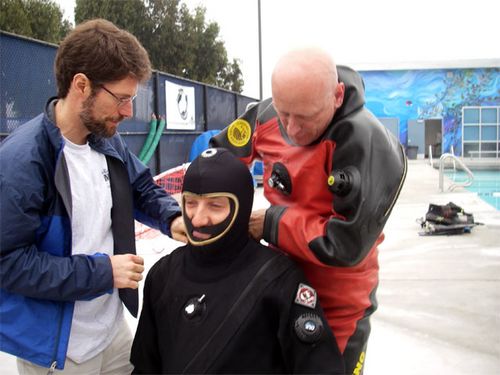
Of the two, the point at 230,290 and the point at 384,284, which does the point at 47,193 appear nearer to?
the point at 230,290

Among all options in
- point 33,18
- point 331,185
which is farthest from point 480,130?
point 331,185

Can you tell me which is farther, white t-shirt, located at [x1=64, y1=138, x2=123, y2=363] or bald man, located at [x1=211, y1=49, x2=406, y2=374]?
white t-shirt, located at [x1=64, y1=138, x2=123, y2=363]

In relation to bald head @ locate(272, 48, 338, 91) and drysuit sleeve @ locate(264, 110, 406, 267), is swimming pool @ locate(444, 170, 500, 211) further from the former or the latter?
bald head @ locate(272, 48, 338, 91)

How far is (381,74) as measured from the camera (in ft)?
97.8

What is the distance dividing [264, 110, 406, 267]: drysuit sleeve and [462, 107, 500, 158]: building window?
27516 mm

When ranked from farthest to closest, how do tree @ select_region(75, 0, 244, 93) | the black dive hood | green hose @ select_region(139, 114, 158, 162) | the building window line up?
1. the building window
2. tree @ select_region(75, 0, 244, 93)
3. green hose @ select_region(139, 114, 158, 162)
4. the black dive hood

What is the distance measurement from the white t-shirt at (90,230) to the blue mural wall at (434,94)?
1118 inches

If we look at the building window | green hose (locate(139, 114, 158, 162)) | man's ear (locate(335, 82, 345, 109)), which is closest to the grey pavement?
man's ear (locate(335, 82, 345, 109))

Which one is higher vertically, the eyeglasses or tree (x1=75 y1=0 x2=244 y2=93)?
tree (x1=75 y1=0 x2=244 y2=93)

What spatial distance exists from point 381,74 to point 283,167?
1164 inches

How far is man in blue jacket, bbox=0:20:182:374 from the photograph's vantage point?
1685 millimetres

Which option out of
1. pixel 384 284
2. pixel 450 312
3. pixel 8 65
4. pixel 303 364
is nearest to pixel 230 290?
pixel 303 364

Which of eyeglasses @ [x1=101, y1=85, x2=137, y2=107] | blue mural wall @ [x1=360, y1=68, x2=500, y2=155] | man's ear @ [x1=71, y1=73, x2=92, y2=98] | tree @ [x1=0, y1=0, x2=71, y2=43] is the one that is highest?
tree @ [x1=0, y1=0, x2=71, y2=43]

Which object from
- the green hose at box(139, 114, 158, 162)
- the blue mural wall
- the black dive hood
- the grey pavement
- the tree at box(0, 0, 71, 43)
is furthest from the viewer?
the blue mural wall
